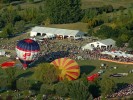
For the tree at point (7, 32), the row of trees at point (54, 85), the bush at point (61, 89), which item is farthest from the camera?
the tree at point (7, 32)

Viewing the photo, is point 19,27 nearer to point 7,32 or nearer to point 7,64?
point 7,32

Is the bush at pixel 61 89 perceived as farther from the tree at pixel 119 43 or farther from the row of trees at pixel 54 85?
the tree at pixel 119 43

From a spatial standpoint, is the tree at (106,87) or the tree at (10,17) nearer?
the tree at (106,87)

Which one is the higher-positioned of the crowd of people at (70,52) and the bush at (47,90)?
the bush at (47,90)

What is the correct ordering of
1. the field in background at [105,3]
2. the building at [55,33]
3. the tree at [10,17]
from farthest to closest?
the field in background at [105,3] < the tree at [10,17] < the building at [55,33]

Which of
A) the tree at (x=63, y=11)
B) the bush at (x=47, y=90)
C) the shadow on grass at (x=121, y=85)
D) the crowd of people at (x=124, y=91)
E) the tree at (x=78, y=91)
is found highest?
the tree at (x=78, y=91)

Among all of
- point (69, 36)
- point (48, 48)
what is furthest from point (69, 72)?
point (69, 36)

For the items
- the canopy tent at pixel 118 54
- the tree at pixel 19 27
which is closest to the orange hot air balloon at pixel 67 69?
the canopy tent at pixel 118 54
